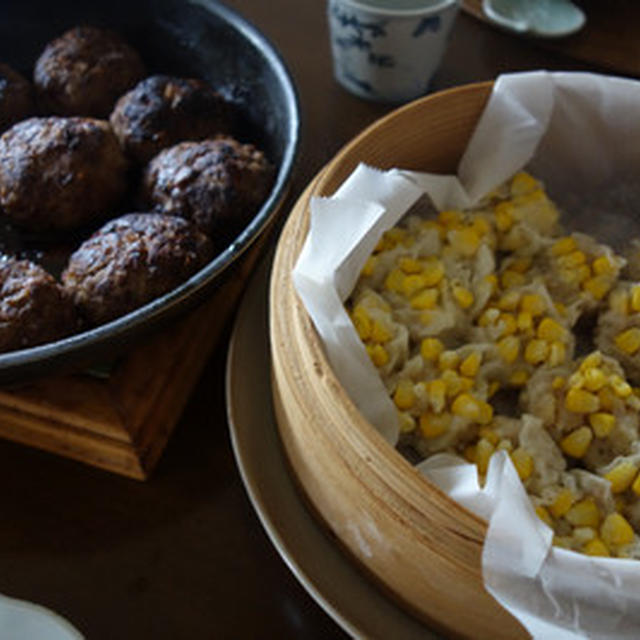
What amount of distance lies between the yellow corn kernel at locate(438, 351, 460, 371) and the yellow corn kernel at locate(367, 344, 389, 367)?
8 cm

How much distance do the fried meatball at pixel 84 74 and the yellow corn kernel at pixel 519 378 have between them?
2.73 feet

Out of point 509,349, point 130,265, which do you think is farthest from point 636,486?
point 130,265

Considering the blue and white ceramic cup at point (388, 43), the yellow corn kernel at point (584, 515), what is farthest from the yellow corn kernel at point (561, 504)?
the blue and white ceramic cup at point (388, 43)

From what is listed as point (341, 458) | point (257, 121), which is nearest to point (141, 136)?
point (257, 121)

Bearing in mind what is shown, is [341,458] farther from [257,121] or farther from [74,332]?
[257,121]

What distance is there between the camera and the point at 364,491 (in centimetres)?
71

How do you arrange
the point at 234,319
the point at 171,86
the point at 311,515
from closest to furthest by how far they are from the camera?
1. the point at 311,515
2. the point at 234,319
3. the point at 171,86

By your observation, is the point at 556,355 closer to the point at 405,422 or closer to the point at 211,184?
the point at 405,422

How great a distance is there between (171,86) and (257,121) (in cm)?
16

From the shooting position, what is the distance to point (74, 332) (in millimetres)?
975

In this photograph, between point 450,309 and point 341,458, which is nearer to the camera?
point 341,458

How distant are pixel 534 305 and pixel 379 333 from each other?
236 millimetres

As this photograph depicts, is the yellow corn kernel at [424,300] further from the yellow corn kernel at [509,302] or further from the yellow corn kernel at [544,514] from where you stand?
the yellow corn kernel at [544,514]

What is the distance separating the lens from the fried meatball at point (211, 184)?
3.55 ft
